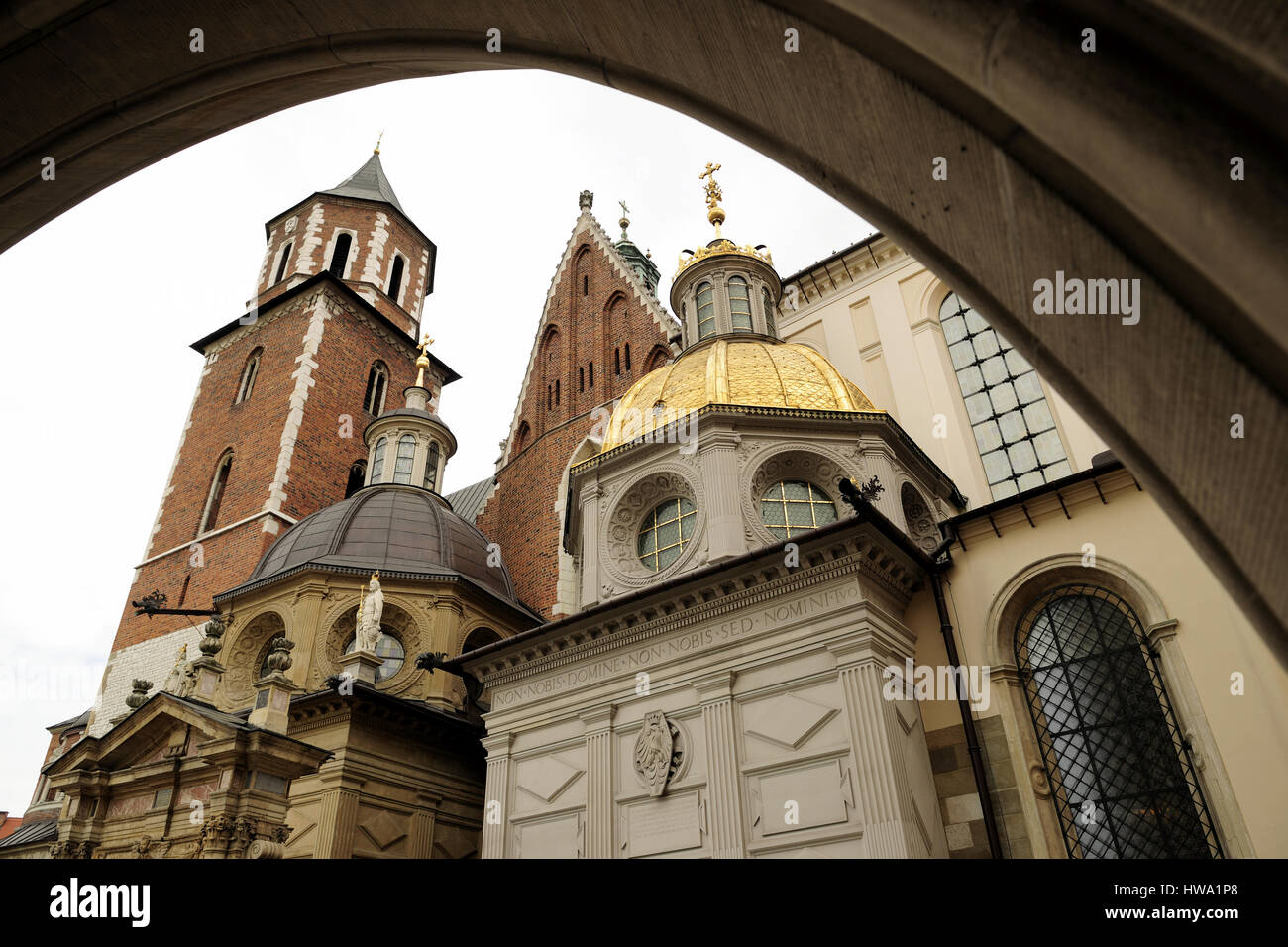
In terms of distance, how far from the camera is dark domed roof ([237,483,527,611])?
17906 mm

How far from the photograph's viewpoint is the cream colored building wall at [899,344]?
49.2 ft

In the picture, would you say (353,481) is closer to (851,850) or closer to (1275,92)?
(851,850)

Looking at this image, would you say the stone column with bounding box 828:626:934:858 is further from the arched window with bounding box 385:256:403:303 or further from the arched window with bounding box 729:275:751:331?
the arched window with bounding box 385:256:403:303

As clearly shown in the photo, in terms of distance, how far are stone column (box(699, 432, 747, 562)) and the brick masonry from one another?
12.0 feet

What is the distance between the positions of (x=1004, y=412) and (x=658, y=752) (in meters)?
9.29

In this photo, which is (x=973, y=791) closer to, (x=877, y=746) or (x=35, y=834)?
(x=877, y=746)

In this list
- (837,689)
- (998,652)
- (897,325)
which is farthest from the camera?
(897,325)

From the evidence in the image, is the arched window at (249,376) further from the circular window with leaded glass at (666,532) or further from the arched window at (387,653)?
the circular window with leaded glass at (666,532)

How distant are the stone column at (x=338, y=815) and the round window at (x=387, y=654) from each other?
2.72m

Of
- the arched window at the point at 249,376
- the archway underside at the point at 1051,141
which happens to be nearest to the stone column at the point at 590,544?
the archway underside at the point at 1051,141

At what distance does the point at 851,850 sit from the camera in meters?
8.41

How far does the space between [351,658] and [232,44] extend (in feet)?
46.2

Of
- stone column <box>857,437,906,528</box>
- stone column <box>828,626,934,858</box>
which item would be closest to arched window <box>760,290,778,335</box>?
stone column <box>857,437,906,528</box>

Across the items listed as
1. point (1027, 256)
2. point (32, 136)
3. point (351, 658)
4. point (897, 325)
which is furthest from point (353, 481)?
point (1027, 256)
